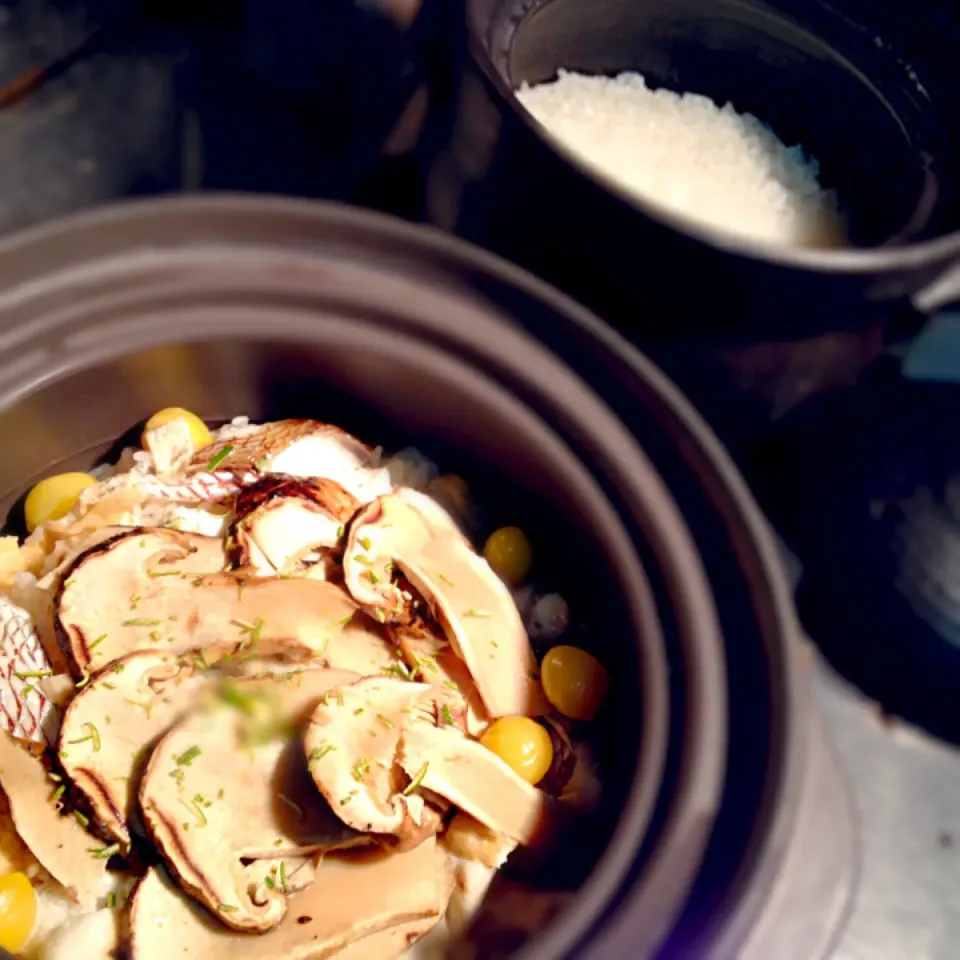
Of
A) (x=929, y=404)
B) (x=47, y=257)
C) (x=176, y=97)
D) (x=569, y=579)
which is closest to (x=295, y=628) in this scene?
(x=569, y=579)

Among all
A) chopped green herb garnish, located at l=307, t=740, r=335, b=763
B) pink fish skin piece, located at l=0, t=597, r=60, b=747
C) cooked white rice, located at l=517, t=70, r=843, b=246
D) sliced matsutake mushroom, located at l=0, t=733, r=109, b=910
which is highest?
cooked white rice, located at l=517, t=70, r=843, b=246

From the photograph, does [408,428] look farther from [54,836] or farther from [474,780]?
[54,836]

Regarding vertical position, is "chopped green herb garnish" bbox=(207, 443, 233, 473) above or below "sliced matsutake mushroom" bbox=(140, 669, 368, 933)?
above

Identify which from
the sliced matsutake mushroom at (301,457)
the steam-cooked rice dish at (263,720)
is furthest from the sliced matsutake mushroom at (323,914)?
the sliced matsutake mushroom at (301,457)

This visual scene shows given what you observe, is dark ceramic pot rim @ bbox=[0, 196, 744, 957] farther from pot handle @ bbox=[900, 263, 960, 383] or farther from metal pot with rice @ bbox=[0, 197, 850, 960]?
pot handle @ bbox=[900, 263, 960, 383]

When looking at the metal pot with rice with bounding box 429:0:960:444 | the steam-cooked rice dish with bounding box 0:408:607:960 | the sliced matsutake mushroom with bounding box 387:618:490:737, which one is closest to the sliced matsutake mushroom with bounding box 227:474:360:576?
the steam-cooked rice dish with bounding box 0:408:607:960

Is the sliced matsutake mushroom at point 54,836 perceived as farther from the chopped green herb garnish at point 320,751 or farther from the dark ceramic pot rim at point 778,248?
the dark ceramic pot rim at point 778,248
